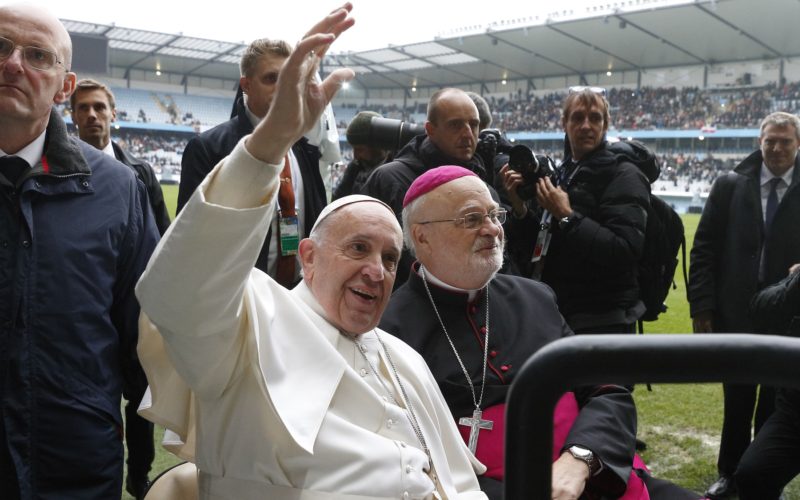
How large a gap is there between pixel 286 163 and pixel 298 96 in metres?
1.96

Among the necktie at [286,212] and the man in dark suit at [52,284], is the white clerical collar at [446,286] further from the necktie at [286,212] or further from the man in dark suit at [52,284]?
the man in dark suit at [52,284]

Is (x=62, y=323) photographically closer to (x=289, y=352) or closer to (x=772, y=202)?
(x=289, y=352)

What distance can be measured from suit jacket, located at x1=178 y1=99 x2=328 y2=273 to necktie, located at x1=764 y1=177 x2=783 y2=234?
253 cm

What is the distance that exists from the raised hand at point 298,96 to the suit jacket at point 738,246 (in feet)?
11.3

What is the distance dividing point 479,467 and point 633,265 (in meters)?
1.85

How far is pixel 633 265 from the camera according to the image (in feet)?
12.2

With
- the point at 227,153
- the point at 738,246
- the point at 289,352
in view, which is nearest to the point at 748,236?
the point at 738,246

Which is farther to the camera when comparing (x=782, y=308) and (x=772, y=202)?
(x=772, y=202)

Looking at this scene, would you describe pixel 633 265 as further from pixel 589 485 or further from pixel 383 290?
pixel 383 290

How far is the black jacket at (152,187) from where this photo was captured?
420 cm

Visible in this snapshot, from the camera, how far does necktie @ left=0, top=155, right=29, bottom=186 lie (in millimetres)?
1797

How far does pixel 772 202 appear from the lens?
4367 mm

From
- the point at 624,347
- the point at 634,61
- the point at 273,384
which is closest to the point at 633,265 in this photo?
the point at 273,384

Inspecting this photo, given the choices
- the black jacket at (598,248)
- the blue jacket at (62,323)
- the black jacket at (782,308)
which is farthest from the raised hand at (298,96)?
the black jacket at (782,308)
